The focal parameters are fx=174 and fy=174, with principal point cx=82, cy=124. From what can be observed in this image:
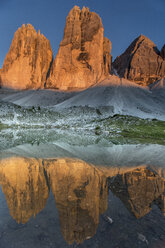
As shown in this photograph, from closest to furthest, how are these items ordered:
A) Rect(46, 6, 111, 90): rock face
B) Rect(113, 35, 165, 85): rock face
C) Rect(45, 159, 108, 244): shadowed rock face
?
Rect(45, 159, 108, 244): shadowed rock face → Rect(46, 6, 111, 90): rock face → Rect(113, 35, 165, 85): rock face

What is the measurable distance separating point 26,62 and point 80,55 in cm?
2794

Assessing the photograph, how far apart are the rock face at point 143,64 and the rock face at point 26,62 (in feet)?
150

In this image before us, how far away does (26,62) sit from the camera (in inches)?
3415

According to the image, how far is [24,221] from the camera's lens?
2.38 meters

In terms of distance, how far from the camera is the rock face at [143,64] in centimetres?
9300

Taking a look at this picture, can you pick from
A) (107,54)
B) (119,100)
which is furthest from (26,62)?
(119,100)

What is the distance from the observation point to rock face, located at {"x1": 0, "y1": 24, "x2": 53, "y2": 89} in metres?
86.8

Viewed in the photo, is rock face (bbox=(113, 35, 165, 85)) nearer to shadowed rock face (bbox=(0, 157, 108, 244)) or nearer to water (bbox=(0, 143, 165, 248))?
shadowed rock face (bbox=(0, 157, 108, 244))

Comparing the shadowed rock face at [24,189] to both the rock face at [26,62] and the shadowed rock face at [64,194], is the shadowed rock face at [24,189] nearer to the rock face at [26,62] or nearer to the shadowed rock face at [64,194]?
the shadowed rock face at [64,194]

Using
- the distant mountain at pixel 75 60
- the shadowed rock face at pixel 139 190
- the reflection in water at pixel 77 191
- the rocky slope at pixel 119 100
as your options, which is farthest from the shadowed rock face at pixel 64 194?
the distant mountain at pixel 75 60

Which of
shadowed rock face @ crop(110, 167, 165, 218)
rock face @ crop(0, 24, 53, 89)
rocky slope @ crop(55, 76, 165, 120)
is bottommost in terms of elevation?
shadowed rock face @ crop(110, 167, 165, 218)

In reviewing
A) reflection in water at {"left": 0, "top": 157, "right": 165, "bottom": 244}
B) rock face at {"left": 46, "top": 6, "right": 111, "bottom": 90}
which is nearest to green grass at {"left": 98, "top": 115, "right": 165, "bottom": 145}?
reflection in water at {"left": 0, "top": 157, "right": 165, "bottom": 244}

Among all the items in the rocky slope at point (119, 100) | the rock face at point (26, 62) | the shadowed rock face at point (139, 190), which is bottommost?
the shadowed rock face at point (139, 190)

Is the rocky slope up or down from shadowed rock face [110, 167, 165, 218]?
up
